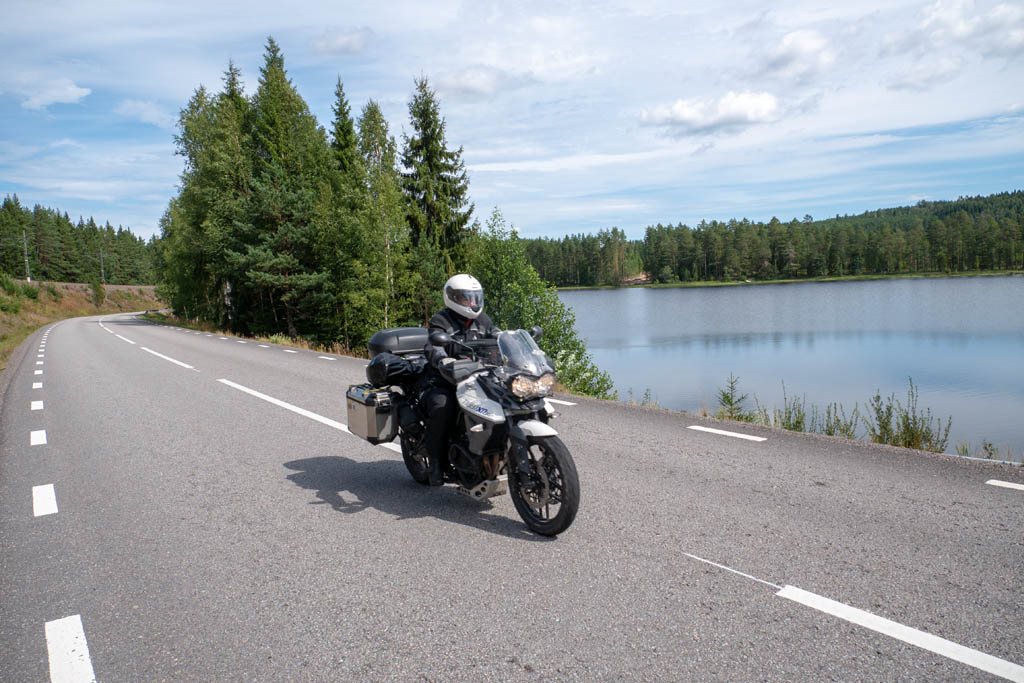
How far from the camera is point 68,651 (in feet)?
10.0

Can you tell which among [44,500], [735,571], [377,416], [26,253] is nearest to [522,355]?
[377,416]

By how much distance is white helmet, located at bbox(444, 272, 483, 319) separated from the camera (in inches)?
187

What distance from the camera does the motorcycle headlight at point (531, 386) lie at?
13.4 feet

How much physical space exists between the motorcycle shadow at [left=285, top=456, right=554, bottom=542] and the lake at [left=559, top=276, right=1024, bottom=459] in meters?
5.98

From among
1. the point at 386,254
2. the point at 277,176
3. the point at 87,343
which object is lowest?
the point at 87,343

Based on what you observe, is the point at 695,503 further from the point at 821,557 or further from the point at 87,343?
the point at 87,343

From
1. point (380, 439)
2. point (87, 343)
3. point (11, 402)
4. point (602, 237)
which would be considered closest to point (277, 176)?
point (87, 343)

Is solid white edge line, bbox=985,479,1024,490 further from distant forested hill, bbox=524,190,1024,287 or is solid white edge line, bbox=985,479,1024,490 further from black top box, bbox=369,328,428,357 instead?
distant forested hill, bbox=524,190,1024,287

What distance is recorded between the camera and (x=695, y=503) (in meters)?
4.79

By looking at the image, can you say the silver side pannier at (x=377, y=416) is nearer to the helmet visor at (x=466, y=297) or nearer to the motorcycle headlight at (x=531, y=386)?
the helmet visor at (x=466, y=297)

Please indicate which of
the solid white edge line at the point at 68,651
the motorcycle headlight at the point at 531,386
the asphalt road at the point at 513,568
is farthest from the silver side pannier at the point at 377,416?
the solid white edge line at the point at 68,651

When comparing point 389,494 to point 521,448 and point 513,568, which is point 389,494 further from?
point 513,568

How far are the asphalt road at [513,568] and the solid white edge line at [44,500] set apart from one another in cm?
3

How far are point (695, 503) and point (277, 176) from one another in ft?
99.4
